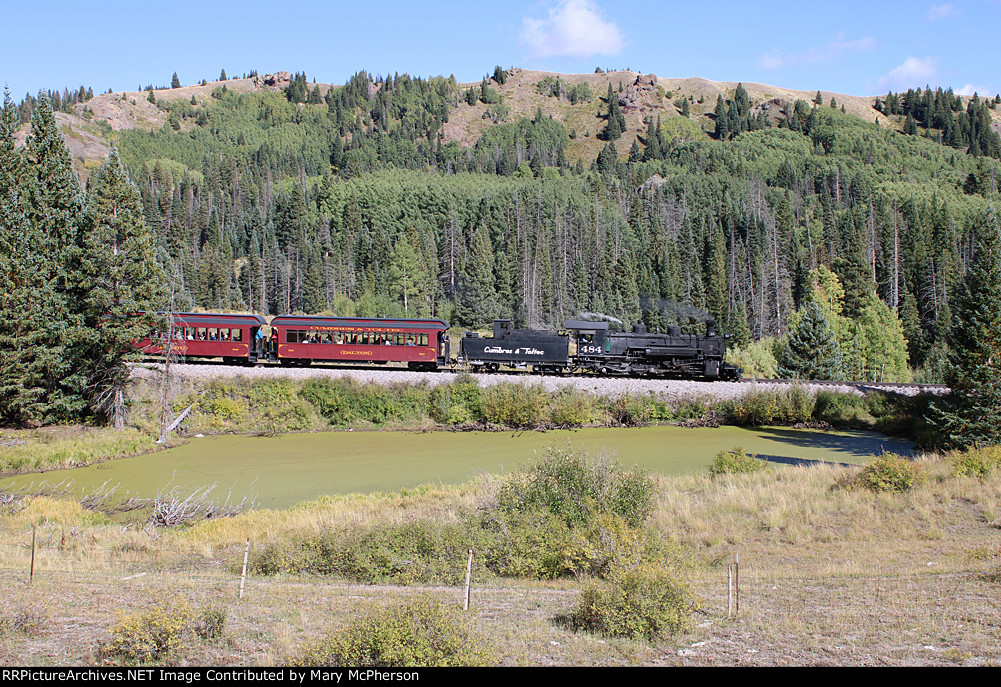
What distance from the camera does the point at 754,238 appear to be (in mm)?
113562

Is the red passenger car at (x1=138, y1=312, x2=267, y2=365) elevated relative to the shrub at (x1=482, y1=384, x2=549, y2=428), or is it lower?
elevated

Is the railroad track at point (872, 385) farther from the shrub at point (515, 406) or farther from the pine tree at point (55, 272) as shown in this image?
the pine tree at point (55, 272)

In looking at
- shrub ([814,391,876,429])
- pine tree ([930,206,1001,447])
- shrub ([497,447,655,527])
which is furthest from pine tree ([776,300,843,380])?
shrub ([497,447,655,527])

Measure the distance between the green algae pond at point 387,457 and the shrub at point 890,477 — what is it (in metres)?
8.03

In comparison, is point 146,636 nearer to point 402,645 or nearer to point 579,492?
point 402,645

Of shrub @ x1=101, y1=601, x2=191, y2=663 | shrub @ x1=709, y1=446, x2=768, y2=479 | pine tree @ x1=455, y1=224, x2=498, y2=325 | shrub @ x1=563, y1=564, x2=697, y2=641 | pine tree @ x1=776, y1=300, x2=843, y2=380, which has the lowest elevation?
shrub @ x1=709, y1=446, x2=768, y2=479

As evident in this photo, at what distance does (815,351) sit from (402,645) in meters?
54.9

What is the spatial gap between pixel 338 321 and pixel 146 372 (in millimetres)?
13242

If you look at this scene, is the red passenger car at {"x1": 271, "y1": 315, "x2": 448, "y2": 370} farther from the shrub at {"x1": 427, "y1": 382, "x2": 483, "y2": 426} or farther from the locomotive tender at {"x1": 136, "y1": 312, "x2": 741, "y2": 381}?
the shrub at {"x1": 427, "y1": 382, "x2": 483, "y2": 426}

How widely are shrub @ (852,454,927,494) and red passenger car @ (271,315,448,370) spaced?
27589 millimetres

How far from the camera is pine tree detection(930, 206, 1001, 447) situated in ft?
100

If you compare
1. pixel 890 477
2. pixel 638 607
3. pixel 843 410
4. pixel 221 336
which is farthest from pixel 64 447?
pixel 843 410

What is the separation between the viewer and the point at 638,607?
11438 millimetres

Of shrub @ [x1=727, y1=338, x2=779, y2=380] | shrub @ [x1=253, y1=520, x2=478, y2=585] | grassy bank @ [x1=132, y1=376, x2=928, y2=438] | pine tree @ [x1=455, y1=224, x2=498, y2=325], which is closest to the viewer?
shrub @ [x1=253, y1=520, x2=478, y2=585]
